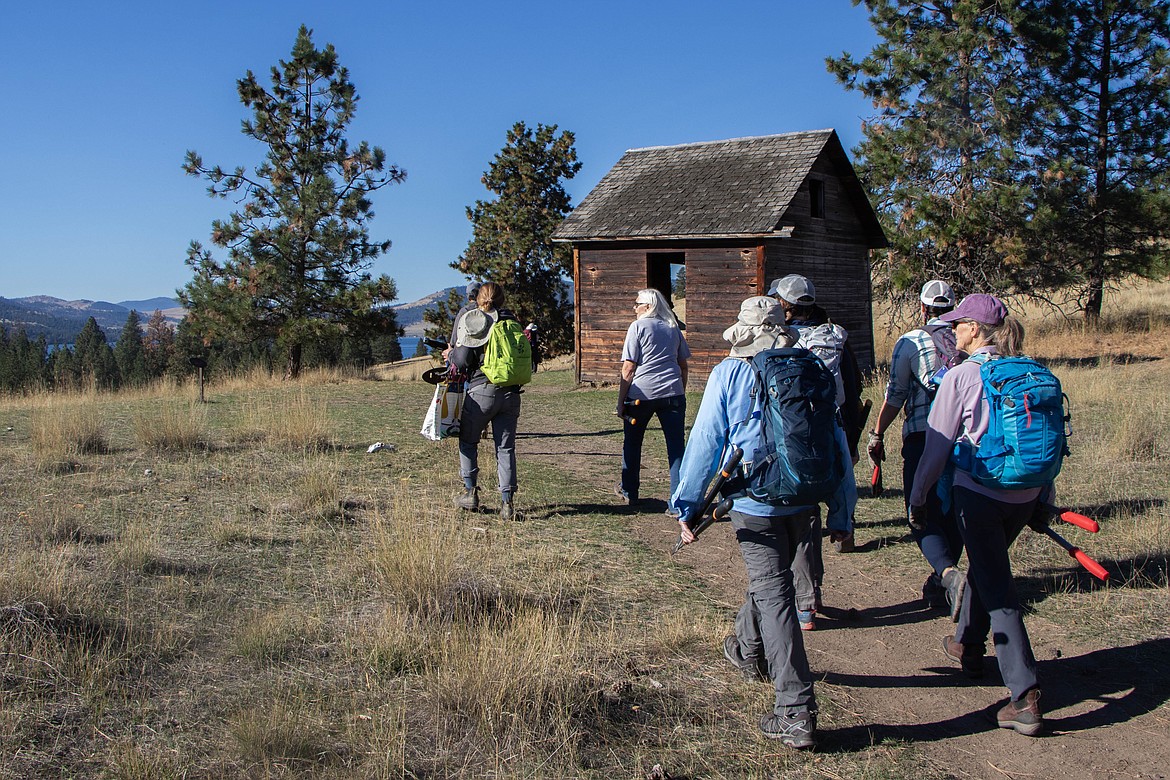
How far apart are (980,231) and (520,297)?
1581 cm

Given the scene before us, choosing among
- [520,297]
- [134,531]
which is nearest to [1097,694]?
[134,531]

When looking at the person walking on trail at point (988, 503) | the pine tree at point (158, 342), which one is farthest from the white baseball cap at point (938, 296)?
the pine tree at point (158, 342)

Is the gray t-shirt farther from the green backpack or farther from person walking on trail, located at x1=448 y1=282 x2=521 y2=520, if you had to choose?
person walking on trail, located at x1=448 y1=282 x2=521 y2=520

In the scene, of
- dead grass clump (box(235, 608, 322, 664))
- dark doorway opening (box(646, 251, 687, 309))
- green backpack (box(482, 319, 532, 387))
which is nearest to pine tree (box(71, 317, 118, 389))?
dark doorway opening (box(646, 251, 687, 309))

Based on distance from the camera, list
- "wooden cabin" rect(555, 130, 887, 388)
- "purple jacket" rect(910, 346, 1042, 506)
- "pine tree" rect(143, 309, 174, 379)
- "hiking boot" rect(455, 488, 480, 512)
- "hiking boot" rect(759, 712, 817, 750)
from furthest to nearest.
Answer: "pine tree" rect(143, 309, 174, 379), "wooden cabin" rect(555, 130, 887, 388), "hiking boot" rect(455, 488, 480, 512), "purple jacket" rect(910, 346, 1042, 506), "hiking boot" rect(759, 712, 817, 750)

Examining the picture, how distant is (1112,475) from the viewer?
819 cm

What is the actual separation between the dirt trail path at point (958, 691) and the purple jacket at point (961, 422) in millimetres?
954

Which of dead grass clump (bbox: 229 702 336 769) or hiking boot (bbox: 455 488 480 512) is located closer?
dead grass clump (bbox: 229 702 336 769)

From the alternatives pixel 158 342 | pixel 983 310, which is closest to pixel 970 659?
pixel 983 310

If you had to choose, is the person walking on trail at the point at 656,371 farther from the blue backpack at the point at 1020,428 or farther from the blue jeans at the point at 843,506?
the blue backpack at the point at 1020,428

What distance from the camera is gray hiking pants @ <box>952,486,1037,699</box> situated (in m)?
3.74

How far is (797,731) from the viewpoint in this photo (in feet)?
11.8

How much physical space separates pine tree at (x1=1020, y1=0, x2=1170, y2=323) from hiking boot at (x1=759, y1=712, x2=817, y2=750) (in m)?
19.8

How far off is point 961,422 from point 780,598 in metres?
1.16
